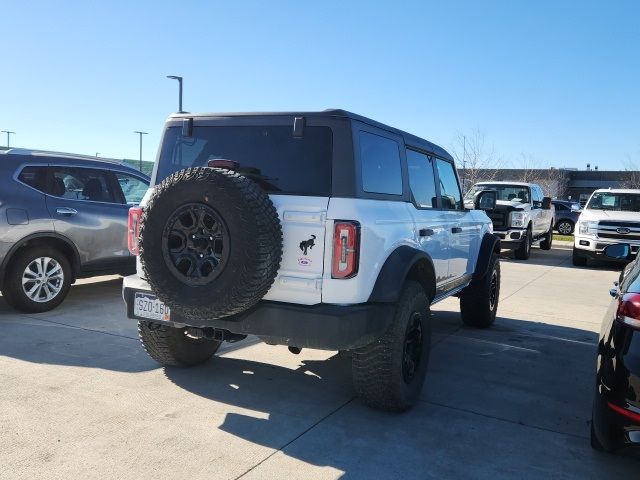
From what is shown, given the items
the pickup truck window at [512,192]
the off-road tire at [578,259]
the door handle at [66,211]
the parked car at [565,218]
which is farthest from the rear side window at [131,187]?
the parked car at [565,218]

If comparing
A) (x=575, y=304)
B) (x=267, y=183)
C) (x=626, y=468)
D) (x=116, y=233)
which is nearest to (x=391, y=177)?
(x=267, y=183)

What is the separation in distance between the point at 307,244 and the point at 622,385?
1.77 metres

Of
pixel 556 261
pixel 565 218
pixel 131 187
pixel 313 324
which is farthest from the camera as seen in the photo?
pixel 565 218

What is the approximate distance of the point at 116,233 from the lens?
691 cm

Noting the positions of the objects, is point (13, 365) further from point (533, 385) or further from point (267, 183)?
point (533, 385)

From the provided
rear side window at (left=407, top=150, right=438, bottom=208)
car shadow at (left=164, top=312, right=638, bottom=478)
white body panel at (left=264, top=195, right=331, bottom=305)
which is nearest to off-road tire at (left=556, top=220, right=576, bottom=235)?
car shadow at (left=164, top=312, right=638, bottom=478)

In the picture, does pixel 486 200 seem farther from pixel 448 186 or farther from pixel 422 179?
Result: pixel 422 179

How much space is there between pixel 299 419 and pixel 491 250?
3337 mm

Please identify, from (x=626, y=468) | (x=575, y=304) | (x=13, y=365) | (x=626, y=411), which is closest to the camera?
(x=626, y=411)

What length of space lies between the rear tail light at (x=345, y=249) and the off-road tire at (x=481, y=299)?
3.23 meters

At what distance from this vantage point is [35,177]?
6141 millimetres

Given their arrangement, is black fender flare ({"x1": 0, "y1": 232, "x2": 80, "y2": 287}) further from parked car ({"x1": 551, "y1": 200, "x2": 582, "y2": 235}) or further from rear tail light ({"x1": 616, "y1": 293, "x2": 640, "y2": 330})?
parked car ({"x1": 551, "y1": 200, "x2": 582, "y2": 235})

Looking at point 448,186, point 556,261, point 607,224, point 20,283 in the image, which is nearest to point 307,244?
point 448,186

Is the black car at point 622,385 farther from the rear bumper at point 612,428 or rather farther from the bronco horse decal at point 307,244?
the bronco horse decal at point 307,244
